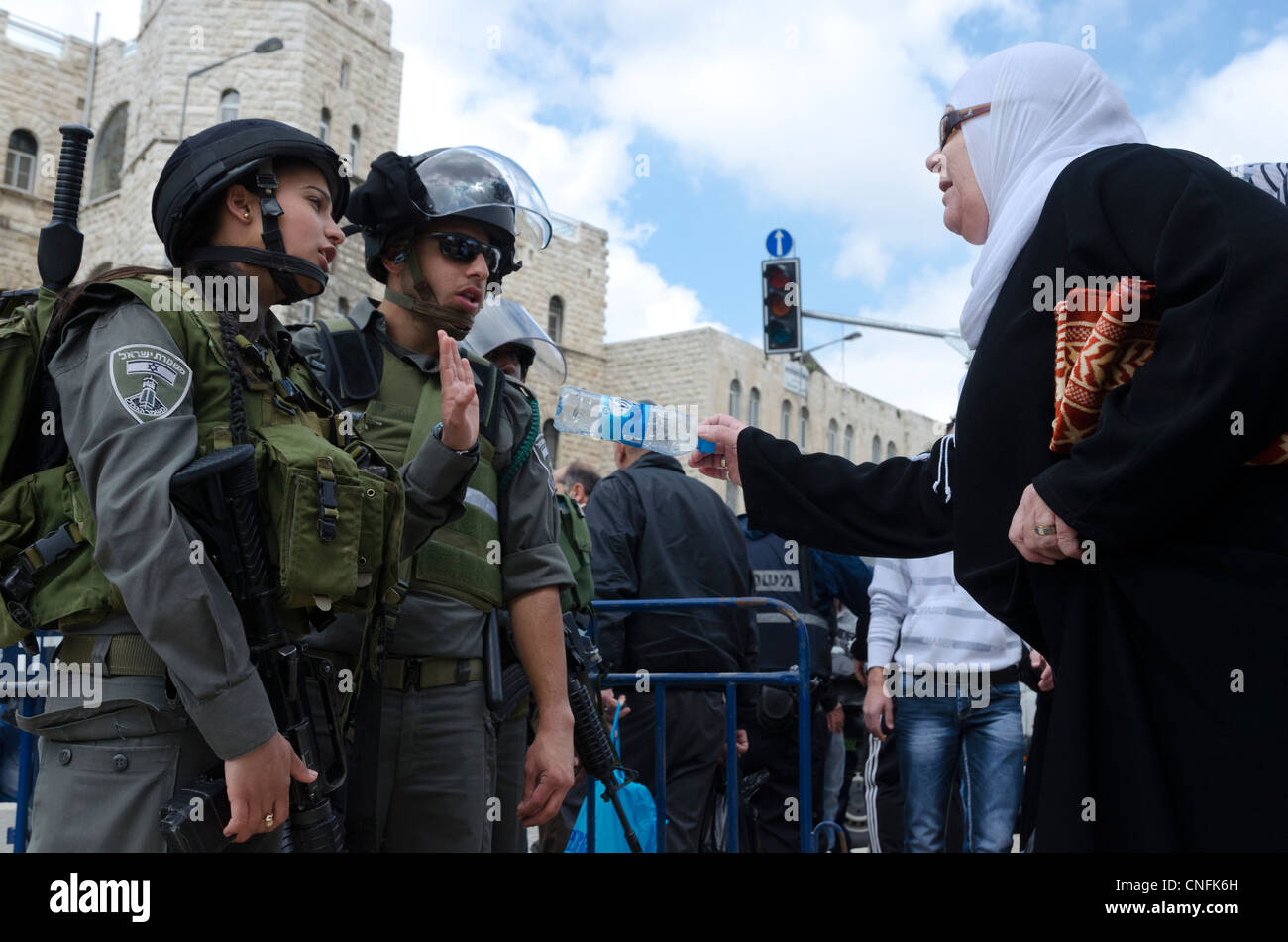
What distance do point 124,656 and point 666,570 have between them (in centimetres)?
369

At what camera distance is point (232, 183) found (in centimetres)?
258

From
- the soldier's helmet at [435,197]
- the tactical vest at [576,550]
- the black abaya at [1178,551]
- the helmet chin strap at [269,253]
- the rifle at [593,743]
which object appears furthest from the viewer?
the tactical vest at [576,550]

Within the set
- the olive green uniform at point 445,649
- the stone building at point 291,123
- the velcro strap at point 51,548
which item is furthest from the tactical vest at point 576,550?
the stone building at point 291,123

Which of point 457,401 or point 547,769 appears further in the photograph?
point 547,769

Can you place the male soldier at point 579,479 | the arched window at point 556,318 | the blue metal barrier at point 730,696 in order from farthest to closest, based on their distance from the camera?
the arched window at point 556,318 < the male soldier at point 579,479 < the blue metal barrier at point 730,696

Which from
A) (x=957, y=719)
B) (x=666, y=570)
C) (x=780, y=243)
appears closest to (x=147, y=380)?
(x=666, y=570)

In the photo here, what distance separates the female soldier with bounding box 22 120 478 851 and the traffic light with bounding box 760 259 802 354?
10.5 m

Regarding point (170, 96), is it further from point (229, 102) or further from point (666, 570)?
point (666, 570)

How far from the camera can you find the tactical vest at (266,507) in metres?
2.13

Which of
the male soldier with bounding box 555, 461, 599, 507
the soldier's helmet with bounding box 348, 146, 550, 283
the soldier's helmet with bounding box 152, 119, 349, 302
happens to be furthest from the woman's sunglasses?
the male soldier with bounding box 555, 461, 599, 507

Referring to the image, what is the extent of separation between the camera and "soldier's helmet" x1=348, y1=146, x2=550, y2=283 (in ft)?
10.5

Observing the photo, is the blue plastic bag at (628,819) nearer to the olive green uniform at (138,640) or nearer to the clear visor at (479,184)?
the clear visor at (479,184)

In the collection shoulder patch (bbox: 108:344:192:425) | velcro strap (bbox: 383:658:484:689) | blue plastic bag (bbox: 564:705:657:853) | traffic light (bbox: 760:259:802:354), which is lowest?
blue plastic bag (bbox: 564:705:657:853)

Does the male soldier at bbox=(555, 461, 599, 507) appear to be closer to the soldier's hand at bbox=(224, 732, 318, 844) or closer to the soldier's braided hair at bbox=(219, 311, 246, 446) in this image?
the soldier's braided hair at bbox=(219, 311, 246, 446)
